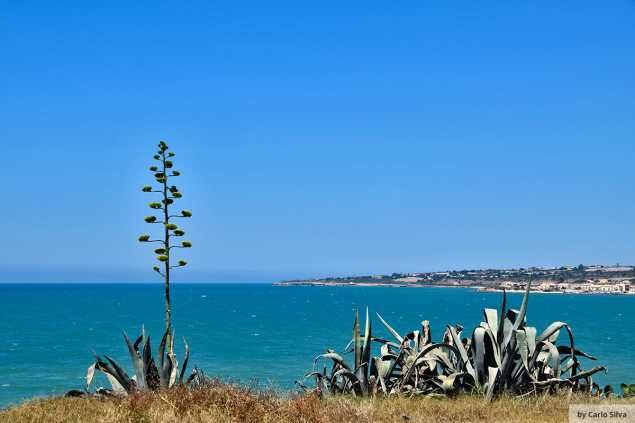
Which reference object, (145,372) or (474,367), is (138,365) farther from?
(474,367)

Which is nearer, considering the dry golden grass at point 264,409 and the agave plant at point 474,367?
the dry golden grass at point 264,409

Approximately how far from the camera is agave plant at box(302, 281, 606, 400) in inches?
447

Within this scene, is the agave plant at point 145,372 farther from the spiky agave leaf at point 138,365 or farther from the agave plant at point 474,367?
the agave plant at point 474,367

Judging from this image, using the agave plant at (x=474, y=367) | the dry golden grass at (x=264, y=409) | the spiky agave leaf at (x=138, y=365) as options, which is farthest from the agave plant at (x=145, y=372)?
the agave plant at (x=474, y=367)

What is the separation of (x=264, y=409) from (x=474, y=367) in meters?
4.03

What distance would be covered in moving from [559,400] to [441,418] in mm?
2366

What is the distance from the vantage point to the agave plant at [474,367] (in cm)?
1136

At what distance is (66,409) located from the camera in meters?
9.87

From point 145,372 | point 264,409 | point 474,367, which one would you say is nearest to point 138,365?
point 145,372

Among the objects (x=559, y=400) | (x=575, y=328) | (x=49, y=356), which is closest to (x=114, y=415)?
(x=559, y=400)

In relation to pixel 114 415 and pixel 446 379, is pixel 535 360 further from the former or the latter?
pixel 114 415

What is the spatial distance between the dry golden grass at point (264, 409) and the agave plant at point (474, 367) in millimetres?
950

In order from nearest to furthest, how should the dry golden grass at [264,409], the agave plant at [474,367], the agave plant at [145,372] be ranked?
the dry golden grass at [264,409] < the agave plant at [145,372] < the agave plant at [474,367]

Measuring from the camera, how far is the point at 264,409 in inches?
350
